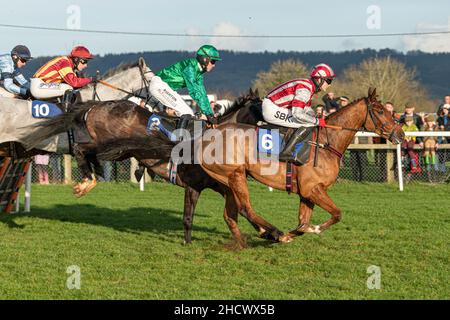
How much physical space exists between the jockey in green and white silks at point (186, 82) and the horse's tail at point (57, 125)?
840mm

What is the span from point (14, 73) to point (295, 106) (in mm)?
3520

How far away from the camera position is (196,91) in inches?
332

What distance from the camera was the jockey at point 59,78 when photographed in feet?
29.0

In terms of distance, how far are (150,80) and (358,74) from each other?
4005cm

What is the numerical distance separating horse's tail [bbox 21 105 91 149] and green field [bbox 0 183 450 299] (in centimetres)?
115

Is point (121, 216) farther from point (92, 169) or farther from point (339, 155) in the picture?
point (339, 155)

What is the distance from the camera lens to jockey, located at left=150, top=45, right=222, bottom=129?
27.6 ft

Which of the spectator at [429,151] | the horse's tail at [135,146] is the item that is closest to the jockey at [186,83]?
the horse's tail at [135,146]

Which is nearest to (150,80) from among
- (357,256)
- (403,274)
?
(357,256)

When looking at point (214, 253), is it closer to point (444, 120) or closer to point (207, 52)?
point (207, 52)

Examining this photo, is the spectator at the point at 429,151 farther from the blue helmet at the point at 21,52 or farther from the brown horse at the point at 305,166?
the blue helmet at the point at 21,52

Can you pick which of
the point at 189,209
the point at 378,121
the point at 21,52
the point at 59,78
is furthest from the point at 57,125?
the point at 378,121

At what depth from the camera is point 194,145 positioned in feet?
26.2

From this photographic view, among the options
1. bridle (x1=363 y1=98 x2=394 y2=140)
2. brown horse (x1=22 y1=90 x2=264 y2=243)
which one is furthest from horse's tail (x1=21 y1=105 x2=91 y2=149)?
bridle (x1=363 y1=98 x2=394 y2=140)
